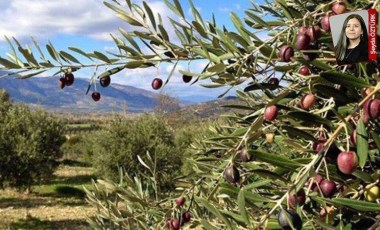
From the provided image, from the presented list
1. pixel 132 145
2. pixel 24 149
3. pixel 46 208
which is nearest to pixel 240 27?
pixel 46 208

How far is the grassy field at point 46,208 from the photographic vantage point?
20.2 meters

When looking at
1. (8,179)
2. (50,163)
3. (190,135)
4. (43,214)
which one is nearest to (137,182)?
(43,214)

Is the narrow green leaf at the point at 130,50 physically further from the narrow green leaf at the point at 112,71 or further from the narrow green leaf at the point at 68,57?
the narrow green leaf at the point at 68,57

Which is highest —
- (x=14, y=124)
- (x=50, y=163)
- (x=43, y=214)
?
(x=14, y=124)

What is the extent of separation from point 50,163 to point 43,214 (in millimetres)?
5539

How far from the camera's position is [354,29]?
98 cm

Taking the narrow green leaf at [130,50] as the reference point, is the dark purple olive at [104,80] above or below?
below

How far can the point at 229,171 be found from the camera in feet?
4.06

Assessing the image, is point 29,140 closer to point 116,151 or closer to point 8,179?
point 8,179

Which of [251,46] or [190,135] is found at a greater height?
[251,46]

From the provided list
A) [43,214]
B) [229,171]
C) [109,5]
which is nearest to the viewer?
[229,171]

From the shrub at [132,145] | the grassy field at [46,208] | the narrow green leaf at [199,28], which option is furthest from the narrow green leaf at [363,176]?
the shrub at [132,145]

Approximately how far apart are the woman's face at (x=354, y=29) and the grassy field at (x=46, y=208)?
15.9 meters

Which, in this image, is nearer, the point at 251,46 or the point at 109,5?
the point at 251,46
